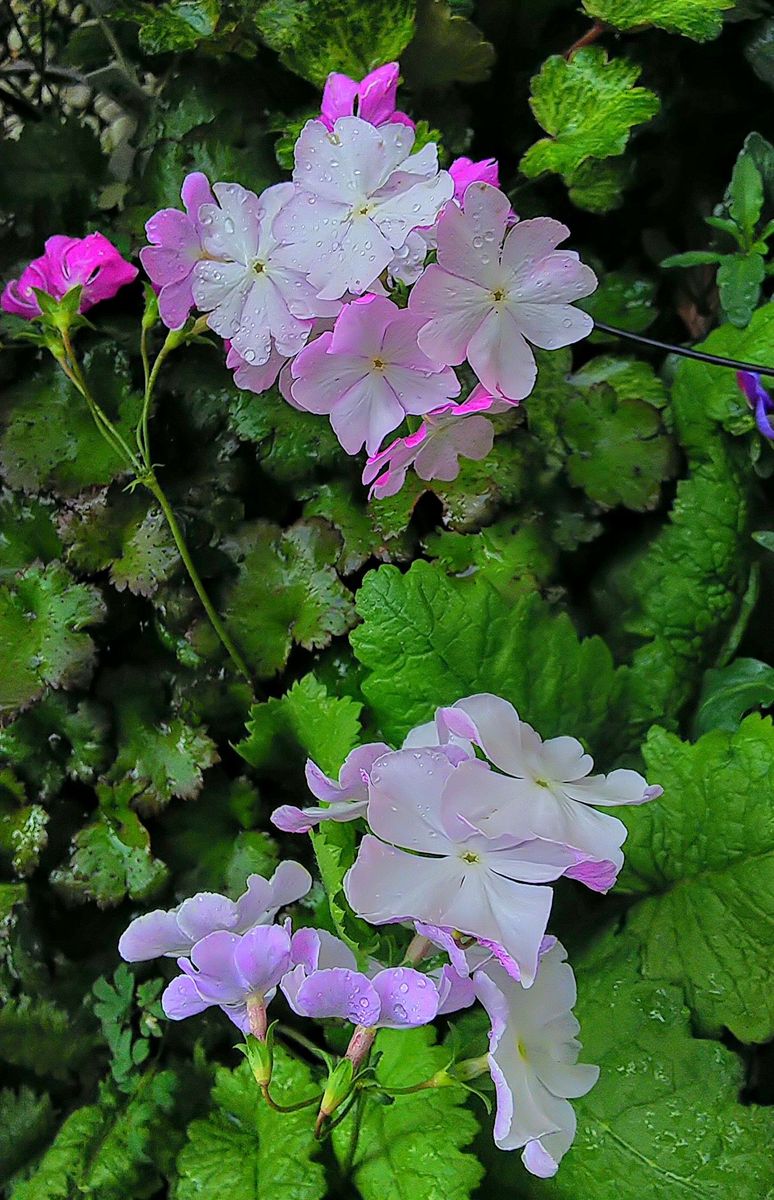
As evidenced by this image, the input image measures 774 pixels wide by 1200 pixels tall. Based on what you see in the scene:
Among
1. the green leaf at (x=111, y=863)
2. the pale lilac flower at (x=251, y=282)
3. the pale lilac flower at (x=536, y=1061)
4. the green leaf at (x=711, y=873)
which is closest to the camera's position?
the pale lilac flower at (x=536, y=1061)

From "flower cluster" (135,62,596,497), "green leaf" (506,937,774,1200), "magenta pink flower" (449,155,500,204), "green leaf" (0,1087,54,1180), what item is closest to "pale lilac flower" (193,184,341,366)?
"flower cluster" (135,62,596,497)

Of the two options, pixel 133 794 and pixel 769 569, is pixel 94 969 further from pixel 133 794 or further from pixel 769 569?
pixel 769 569

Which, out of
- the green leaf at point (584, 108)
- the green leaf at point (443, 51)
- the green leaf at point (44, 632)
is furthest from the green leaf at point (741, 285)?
the green leaf at point (44, 632)

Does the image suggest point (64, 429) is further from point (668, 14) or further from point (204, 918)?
point (668, 14)

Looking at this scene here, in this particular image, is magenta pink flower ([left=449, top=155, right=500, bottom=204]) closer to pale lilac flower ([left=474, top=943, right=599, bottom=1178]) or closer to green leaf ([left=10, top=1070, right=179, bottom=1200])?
pale lilac flower ([left=474, top=943, right=599, bottom=1178])

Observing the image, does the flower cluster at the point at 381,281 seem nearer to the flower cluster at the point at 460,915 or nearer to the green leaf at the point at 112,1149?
the flower cluster at the point at 460,915

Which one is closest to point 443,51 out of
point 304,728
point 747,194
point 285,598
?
point 747,194

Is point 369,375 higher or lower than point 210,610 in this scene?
higher
